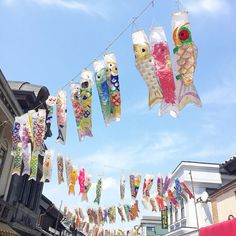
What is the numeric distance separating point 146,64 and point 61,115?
4.17 m

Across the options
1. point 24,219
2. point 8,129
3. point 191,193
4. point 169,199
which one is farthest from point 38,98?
point 191,193

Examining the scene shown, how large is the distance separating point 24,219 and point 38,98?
8.38 m

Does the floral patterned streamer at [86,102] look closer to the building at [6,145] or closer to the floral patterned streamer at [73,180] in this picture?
the building at [6,145]

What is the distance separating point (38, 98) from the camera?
18500 mm

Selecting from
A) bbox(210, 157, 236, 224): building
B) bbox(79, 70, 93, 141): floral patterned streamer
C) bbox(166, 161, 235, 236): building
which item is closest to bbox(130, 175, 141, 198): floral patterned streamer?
bbox(210, 157, 236, 224): building

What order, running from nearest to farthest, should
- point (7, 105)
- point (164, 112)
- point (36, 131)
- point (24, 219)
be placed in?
point (164, 112) → point (36, 131) → point (7, 105) → point (24, 219)

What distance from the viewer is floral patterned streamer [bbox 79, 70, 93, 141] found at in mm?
8445

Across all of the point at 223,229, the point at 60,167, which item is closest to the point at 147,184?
the point at 60,167

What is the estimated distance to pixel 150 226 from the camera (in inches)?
2078

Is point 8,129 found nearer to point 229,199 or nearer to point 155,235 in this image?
point 229,199

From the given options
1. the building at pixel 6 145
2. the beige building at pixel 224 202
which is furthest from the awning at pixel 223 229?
the building at pixel 6 145

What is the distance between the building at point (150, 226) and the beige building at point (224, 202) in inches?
1485

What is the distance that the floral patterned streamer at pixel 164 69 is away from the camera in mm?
6199

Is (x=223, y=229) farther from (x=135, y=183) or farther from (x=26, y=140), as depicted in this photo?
(x=26, y=140)
